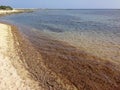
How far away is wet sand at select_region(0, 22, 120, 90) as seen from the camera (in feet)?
43.4

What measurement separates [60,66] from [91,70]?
231 cm

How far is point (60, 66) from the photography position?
16.8 metres

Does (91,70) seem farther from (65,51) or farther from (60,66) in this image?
(65,51)

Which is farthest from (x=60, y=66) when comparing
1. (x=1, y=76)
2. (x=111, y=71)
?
(x=1, y=76)

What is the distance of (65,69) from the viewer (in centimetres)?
1616

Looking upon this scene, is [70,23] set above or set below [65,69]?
below

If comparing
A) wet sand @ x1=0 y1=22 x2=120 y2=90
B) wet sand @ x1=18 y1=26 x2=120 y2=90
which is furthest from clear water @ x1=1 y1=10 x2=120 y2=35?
wet sand @ x1=0 y1=22 x2=120 y2=90

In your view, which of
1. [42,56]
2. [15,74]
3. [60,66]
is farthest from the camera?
[42,56]

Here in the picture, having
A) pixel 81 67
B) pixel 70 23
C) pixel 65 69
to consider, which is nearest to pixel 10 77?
pixel 65 69

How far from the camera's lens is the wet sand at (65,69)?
13234 millimetres

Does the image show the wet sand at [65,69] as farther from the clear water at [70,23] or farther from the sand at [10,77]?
the clear water at [70,23]

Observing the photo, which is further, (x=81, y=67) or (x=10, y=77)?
(x=81, y=67)

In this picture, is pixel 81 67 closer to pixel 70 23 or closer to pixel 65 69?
pixel 65 69

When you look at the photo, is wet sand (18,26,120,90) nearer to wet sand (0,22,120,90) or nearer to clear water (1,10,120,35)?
wet sand (0,22,120,90)
